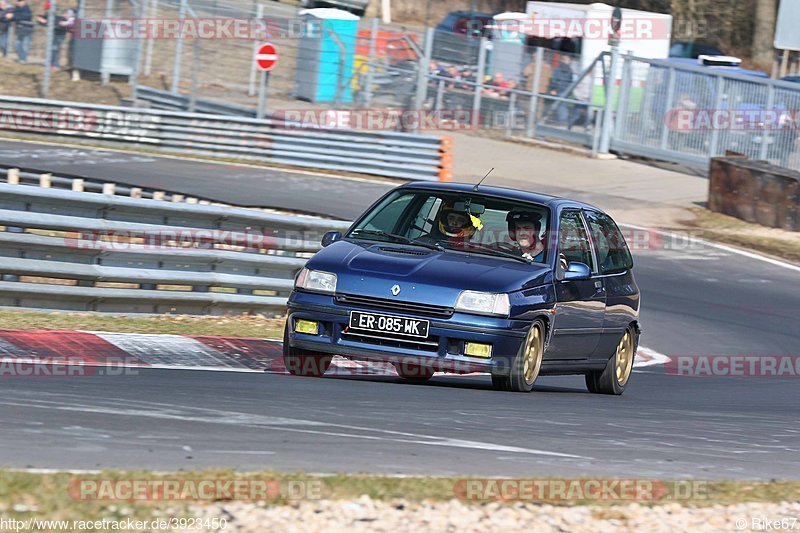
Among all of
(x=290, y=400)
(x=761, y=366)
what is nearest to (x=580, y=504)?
(x=290, y=400)

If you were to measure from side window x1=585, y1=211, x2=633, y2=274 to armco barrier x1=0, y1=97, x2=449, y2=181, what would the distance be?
1490 centimetres

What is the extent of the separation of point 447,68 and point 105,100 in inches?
322

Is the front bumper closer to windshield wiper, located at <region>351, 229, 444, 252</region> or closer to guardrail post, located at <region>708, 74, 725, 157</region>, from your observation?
windshield wiper, located at <region>351, 229, 444, 252</region>

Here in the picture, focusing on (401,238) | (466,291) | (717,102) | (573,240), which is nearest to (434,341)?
(466,291)

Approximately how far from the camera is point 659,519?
5520mm

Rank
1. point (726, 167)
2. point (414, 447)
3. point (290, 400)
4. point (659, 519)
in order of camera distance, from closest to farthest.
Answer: point (659, 519) < point (414, 447) < point (290, 400) < point (726, 167)

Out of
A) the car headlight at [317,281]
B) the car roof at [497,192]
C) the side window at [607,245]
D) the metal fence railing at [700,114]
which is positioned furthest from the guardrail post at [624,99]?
the car headlight at [317,281]

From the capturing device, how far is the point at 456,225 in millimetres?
9438

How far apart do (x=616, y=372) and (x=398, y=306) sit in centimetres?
275

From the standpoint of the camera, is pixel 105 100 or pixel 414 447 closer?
pixel 414 447

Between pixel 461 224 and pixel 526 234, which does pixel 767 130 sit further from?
pixel 461 224

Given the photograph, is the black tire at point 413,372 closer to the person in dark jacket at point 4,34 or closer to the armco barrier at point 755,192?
the armco barrier at point 755,192

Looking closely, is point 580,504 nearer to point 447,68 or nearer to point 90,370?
point 90,370

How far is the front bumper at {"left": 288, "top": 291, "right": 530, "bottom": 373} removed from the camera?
27.8ft
